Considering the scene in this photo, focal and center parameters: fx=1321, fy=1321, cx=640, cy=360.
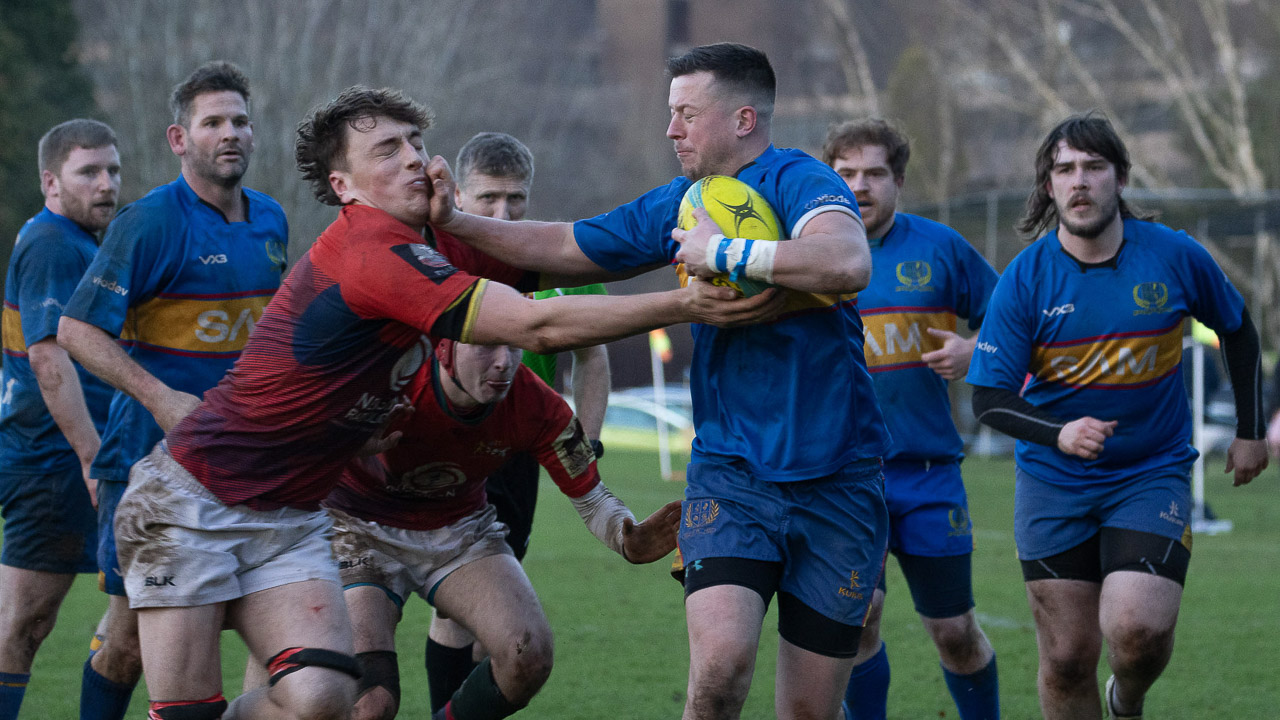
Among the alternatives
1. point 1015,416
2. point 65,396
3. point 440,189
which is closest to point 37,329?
point 65,396

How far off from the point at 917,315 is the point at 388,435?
2.45 metres

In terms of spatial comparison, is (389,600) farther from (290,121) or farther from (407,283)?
(290,121)

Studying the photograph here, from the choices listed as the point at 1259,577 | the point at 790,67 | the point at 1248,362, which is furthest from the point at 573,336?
the point at 790,67

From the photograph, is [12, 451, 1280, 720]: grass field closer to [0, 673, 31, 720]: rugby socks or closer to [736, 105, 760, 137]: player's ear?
[0, 673, 31, 720]: rugby socks

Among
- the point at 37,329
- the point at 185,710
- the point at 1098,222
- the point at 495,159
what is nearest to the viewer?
the point at 185,710

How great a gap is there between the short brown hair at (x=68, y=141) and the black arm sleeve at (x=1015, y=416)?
396cm

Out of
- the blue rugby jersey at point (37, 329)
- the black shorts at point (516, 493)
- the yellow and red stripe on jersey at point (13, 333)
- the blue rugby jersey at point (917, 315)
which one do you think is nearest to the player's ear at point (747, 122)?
the blue rugby jersey at point (917, 315)

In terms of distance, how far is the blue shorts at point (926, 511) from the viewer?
5.54 metres

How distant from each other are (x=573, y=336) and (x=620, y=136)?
4317 cm

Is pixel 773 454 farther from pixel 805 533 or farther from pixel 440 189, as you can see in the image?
pixel 440 189

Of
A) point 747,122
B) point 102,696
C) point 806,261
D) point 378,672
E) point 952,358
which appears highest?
point 747,122

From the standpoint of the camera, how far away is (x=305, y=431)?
387 centimetres

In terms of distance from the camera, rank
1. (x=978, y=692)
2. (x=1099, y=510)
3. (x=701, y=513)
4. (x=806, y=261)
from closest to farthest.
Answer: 1. (x=806, y=261)
2. (x=701, y=513)
3. (x=1099, y=510)
4. (x=978, y=692)

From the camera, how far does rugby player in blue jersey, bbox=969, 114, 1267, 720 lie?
4.86 meters
